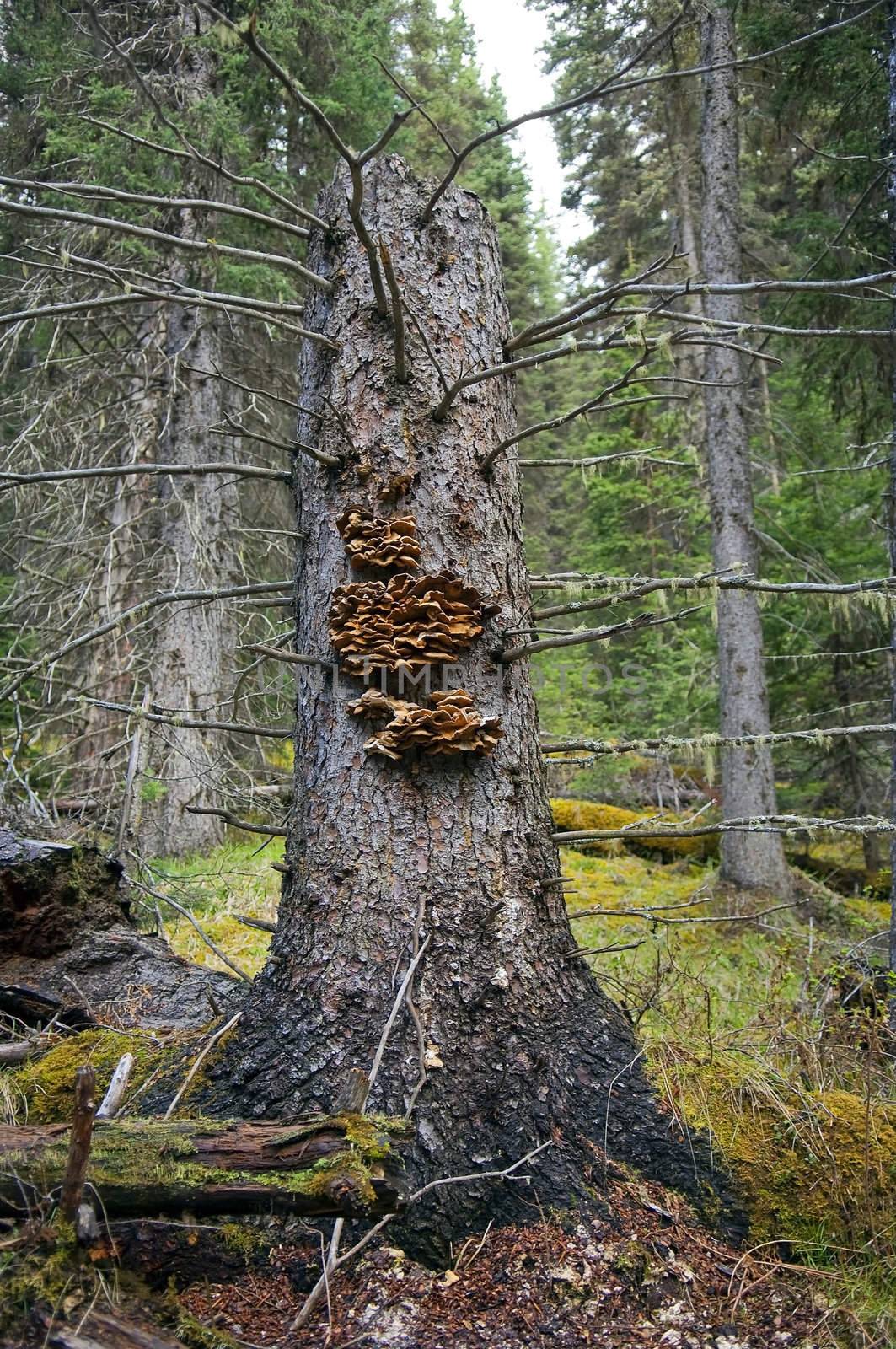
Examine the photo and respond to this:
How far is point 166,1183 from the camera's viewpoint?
176 centimetres

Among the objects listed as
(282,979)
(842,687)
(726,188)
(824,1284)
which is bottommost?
(824,1284)

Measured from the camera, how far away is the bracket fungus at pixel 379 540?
7.81 ft

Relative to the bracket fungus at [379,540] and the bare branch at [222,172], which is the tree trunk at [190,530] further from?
the bracket fungus at [379,540]

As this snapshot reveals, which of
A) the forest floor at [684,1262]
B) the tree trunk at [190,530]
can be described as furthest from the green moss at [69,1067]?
the tree trunk at [190,530]

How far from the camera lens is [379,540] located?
240 centimetres

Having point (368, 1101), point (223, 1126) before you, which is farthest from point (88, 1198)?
point (368, 1101)

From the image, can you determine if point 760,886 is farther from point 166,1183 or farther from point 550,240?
point 550,240

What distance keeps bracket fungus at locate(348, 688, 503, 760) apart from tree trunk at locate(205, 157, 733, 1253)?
0.06 meters

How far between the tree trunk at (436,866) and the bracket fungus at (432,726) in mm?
58

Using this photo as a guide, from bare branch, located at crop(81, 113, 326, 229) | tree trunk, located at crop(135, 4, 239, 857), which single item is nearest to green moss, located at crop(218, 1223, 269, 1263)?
bare branch, located at crop(81, 113, 326, 229)

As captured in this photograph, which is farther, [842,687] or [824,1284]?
[842,687]

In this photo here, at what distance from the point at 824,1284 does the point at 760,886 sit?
253 inches

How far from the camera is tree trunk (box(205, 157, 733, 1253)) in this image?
2.13 meters

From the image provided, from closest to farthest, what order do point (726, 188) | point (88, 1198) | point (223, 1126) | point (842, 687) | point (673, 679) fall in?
point (88, 1198), point (223, 1126), point (726, 188), point (842, 687), point (673, 679)
